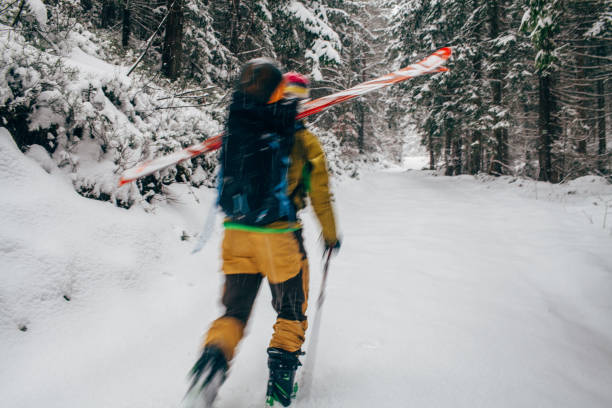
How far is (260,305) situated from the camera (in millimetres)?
3092

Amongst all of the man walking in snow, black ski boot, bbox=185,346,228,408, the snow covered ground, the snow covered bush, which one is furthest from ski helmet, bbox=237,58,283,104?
the snow covered bush

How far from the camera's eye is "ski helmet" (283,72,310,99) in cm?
169

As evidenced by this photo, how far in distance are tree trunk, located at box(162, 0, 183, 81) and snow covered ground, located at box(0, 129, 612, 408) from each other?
4.72 m

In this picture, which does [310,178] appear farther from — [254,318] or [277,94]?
[254,318]

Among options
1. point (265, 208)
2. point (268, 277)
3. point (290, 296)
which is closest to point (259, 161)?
A: point (265, 208)

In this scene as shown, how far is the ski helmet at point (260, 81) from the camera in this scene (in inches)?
65.6

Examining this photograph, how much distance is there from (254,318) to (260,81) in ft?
7.21

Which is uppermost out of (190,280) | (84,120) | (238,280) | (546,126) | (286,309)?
(546,126)

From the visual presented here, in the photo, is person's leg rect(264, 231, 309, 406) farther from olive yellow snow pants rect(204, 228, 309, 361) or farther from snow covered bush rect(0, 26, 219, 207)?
snow covered bush rect(0, 26, 219, 207)

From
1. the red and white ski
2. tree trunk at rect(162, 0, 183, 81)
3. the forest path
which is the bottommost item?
the forest path

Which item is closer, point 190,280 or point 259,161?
point 259,161

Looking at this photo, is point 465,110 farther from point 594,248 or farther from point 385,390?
point 385,390

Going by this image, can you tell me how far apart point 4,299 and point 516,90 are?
16887 millimetres

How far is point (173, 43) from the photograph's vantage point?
711cm
